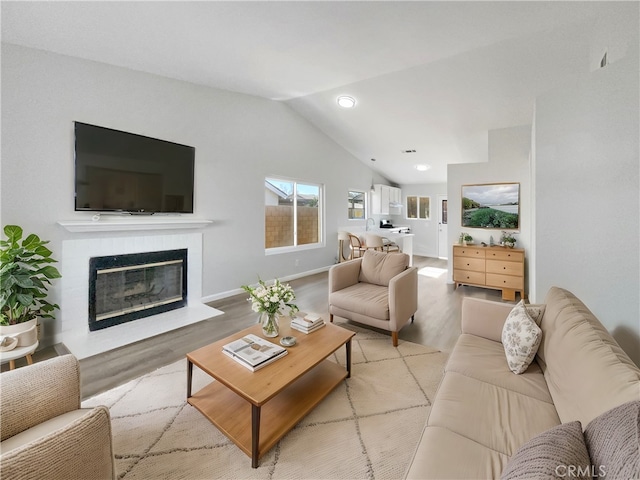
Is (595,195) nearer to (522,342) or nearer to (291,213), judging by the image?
(522,342)

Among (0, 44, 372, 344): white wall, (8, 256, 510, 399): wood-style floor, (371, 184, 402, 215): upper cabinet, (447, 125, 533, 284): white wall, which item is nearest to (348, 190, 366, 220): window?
(371, 184, 402, 215): upper cabinet

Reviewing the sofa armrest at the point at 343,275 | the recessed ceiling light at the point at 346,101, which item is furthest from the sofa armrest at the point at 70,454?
the recessed ceiling light at the point at 346,101

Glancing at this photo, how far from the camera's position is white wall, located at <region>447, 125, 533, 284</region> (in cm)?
429

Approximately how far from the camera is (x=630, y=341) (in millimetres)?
1446

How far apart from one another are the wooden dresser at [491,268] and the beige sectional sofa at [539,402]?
2.92 m

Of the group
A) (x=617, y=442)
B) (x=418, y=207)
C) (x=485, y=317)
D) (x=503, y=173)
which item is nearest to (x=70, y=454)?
(x=617, y=442)

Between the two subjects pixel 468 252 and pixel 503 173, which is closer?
pixel 503 173

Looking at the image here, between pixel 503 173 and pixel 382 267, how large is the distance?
3.03 metres

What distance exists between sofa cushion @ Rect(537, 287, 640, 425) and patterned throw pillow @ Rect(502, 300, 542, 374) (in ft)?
0.20

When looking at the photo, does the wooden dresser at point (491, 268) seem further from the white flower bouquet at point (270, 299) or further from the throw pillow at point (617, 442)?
the throw pillow at point (617, 442)

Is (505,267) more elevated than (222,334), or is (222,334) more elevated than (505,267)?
(505,267)

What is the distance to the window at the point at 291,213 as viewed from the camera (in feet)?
16.3

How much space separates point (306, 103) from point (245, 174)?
5.44ft

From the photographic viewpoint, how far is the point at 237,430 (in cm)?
150
